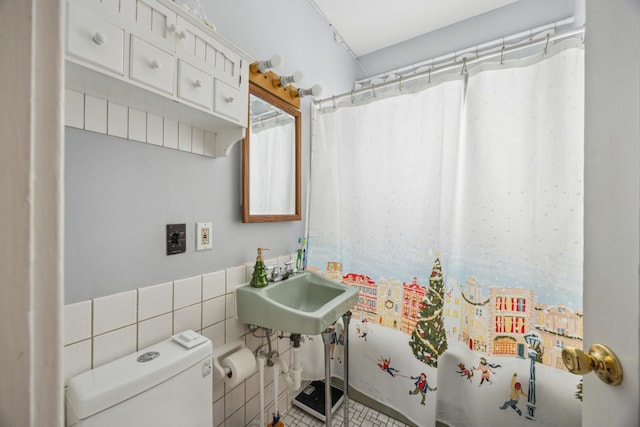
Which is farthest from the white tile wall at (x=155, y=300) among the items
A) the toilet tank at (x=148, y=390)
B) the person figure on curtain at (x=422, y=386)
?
the person figure on curtain at (x=422, y=386)

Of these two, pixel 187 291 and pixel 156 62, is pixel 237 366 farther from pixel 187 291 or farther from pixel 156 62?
pixel 156 62

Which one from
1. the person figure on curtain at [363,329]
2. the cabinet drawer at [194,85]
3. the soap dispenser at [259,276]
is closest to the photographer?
the cabinet drawer at [194,85]

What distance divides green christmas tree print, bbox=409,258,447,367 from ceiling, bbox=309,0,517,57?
1670 millimetres

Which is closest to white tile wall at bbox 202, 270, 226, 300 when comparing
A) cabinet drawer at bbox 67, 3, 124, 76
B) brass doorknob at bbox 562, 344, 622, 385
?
cabinet drawer at bbox 67, 3, 124, 76

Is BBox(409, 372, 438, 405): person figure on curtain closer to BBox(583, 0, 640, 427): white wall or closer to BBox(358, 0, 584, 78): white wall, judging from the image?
BBox(583, 0, 640, 427): white wall

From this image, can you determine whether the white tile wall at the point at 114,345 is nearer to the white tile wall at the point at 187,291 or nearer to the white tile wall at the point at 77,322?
the white tile wall at the point at 77,322

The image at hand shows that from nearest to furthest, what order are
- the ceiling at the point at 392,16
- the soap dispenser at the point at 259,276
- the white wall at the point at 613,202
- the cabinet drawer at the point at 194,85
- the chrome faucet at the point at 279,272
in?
1. the white wall at the point at 613,202
2. the cabinet drawer at the point at 194,85
3. the soap dispenser at the point at 259,276
4. the chrome faucet at the point at 279,272
5. the ceiling at the point at 392,16

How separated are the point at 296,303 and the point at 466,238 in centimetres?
96

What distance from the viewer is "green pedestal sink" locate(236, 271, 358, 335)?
3.17 feet

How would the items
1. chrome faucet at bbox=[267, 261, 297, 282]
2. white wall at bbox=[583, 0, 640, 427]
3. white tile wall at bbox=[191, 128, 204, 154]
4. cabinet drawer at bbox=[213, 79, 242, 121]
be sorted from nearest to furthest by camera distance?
1. white wall at bbox=[583, 0, 640, 427]
2. cabinet drawer at bbox=[213, 79, 242, 121]
3. white tile wall at bbox=[191, 128, 204, 154]
4. chrome faucet at bbox=[267, 261, 297, 282]

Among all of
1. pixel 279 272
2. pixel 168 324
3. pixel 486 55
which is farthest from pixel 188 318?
pixel 486 55

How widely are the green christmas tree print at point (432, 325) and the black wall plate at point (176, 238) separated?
1.21m

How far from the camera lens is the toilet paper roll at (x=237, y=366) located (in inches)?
40.7

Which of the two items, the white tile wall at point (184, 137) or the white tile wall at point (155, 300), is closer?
the white tile wall at point (155, 300)
